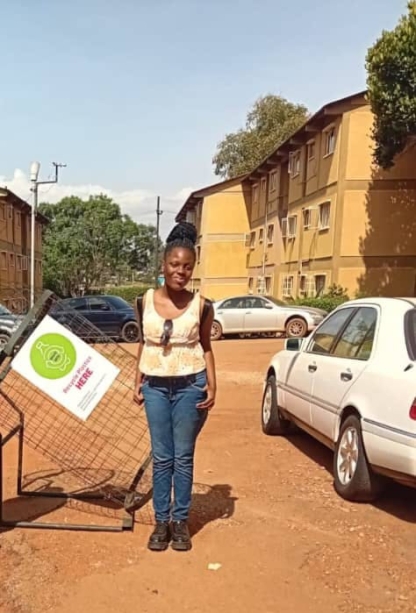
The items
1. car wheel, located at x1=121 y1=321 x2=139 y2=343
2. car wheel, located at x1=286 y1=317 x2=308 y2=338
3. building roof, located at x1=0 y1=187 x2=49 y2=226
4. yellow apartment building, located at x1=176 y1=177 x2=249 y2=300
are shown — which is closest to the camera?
car wheel, located at x1=121 y1=321 x2=139 y2=343

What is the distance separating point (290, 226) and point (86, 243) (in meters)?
28.1

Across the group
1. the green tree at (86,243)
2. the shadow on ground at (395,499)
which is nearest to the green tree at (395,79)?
the shadow on ground at (395,499)

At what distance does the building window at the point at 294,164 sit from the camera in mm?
26656

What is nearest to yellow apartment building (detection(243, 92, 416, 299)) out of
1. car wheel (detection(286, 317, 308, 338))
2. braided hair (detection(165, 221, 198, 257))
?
car wheel (detection(286, 317, 308, 338))

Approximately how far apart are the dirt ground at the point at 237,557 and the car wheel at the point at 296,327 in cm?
1369

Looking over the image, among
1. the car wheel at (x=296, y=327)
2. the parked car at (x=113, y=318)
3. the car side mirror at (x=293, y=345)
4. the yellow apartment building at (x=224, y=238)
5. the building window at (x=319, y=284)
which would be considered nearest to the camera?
the car side mirror at (x=293, y=345)

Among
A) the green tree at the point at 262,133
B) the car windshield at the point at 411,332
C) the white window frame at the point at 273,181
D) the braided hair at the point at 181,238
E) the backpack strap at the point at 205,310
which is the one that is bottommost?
the car windshield at the point at 411,332

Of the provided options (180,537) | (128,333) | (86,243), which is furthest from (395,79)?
(86,243)

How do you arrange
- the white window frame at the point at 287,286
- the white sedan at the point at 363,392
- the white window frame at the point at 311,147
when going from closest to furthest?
the white sedan at the point at 363,392 < the white window frame at the point at 311,147 < the white window frame at the point at 287,286

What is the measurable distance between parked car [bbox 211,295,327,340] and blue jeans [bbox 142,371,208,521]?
15053mm

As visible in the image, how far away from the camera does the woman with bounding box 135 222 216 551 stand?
340 centimetres

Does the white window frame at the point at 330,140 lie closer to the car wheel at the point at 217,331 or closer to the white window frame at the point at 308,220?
the white window frame at the point at 308,220

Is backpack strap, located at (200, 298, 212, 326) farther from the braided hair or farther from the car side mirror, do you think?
the car side mirror

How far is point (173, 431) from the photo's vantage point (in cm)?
346
